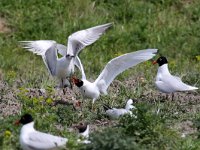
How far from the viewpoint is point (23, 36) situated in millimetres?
15195

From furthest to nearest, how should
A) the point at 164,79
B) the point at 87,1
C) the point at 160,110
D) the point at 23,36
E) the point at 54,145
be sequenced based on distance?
the point at 87,1, the point at 23,36, the point at 164,79, the point at 160,110, the point at 54,145

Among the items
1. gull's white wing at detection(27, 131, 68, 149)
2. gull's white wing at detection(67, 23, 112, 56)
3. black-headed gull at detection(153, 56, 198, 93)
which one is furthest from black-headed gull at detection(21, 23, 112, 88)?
gull's white wing at detection(27, 131, 68, 149)

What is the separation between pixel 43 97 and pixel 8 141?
9.10 ft

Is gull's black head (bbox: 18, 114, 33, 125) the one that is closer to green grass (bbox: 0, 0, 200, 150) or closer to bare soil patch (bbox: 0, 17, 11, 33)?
green grass (bbox: 0, 0, 200, 150)

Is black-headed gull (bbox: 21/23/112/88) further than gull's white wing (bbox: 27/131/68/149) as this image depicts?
Yes

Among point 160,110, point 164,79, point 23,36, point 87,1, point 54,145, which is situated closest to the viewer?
point 54,145

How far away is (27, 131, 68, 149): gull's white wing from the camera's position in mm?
7736

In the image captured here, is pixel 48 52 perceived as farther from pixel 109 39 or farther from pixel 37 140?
pixel 37 140

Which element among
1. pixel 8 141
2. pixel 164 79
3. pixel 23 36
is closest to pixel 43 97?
pixel 164 79

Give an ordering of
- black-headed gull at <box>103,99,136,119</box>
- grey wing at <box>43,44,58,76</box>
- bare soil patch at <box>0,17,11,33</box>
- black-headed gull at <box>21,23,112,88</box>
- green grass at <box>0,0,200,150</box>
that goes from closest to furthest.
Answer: black-headed gull at <box>103,99,136,119</box> → green grass at <box>0,0,200,150</box> → black-headed gull at <box>21,23,112,88</box> → grey wing at <box>43,44,58,76</box> → bare soil patch at <box>0,17,11,33</box>

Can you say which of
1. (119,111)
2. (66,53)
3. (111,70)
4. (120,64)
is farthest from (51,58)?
(119,111)

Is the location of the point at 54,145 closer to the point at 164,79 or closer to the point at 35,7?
the point at 164,79

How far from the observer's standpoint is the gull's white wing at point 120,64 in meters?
10.7

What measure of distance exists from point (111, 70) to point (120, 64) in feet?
0.50
